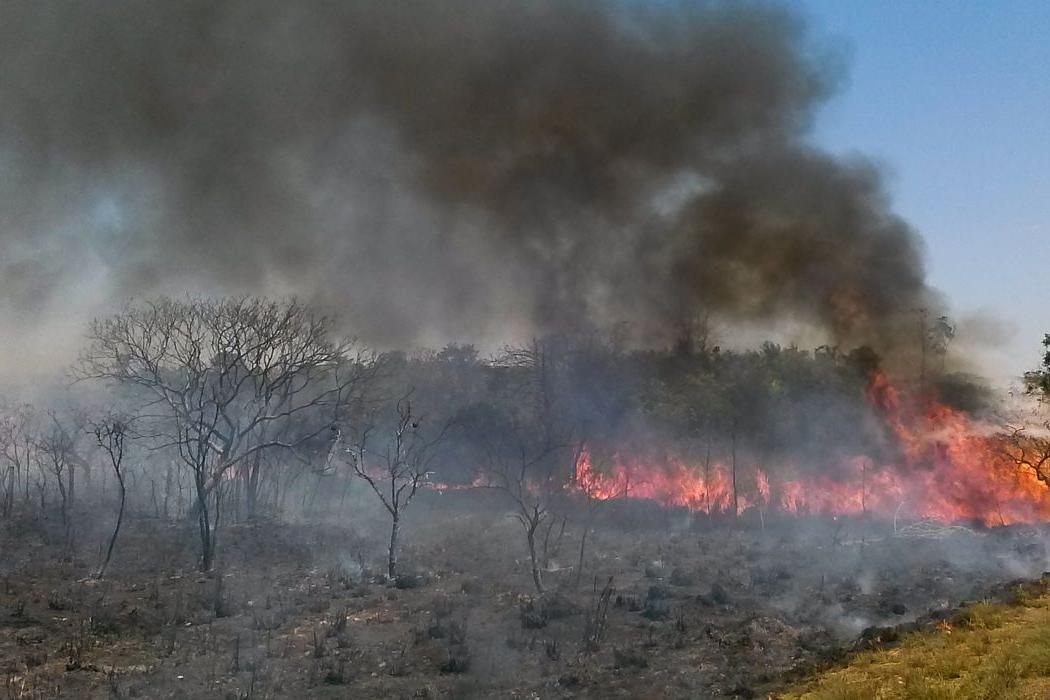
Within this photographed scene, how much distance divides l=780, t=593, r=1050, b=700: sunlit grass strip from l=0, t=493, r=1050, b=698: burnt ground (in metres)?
1.14

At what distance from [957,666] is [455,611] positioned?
10522mm

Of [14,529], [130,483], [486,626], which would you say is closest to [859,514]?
[486,626]

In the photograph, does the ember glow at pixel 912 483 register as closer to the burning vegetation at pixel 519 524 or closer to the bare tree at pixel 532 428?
the burning vegetation at pixel 519 524

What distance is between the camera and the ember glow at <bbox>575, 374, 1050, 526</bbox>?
32750mm

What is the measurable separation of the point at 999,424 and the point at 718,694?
28.9 meters

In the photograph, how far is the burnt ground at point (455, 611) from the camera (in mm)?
11969

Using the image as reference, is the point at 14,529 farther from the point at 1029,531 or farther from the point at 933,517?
the point at 1029,531

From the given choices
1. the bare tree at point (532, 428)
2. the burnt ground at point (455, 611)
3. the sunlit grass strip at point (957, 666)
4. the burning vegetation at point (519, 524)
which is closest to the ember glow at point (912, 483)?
the burning vegetation at point (519, 524)

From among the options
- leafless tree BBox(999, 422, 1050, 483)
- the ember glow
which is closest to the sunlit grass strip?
the ember glow

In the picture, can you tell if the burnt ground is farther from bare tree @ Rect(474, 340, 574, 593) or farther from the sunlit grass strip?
bare tree @ Rect(474, 340, 574, 593)

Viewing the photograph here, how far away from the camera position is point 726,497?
122 ft

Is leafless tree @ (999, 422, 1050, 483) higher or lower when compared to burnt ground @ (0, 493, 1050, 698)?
higher

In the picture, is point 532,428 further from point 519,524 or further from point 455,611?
point 455,611

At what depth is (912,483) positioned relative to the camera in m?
33.8
